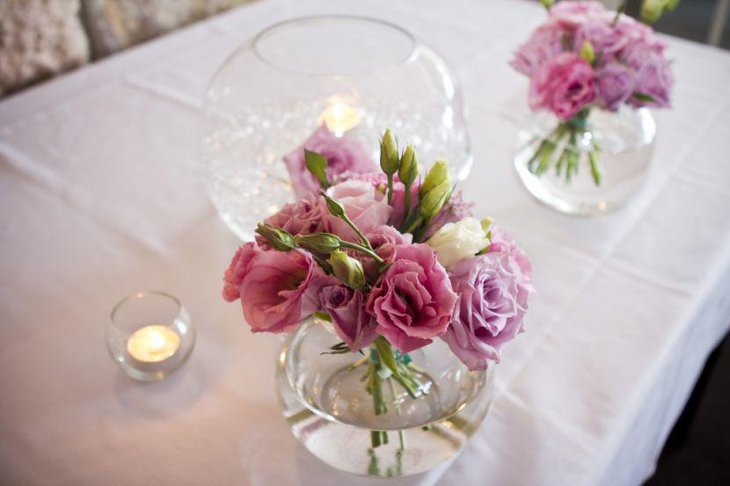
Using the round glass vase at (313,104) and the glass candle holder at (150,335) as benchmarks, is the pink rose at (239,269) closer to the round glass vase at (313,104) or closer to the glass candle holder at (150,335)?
the glass candle holder at (150,335)

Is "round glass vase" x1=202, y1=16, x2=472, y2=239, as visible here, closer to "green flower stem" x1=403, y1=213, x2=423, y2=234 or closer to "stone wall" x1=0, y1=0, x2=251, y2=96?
"green flower stem" x1=403, y1=213, x2=423, y2=234

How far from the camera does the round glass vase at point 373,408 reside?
0.56 metres

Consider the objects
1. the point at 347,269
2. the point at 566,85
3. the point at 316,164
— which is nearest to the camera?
the point at 347,269

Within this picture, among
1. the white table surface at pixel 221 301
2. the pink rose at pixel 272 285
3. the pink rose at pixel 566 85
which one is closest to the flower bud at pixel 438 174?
the pink rose at pixel 272 285

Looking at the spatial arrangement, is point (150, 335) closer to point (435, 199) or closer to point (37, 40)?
point (435, 199)

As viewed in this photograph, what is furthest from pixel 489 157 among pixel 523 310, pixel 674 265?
pixel 523 310

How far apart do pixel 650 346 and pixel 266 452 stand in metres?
0.41

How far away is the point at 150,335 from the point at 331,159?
10.1 inches

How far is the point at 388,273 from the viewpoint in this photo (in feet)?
1.44

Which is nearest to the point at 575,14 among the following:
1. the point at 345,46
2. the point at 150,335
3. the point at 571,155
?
the point at 571,155

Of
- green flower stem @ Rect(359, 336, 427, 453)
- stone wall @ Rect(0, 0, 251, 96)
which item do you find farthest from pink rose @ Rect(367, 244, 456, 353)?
stone wall @ Rect(0, 0, 251, 96)

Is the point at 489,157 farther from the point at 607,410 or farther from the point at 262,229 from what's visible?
the point at 262,229

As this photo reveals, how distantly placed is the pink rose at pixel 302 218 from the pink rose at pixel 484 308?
10 centimetres

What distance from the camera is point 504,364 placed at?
2.31ft
